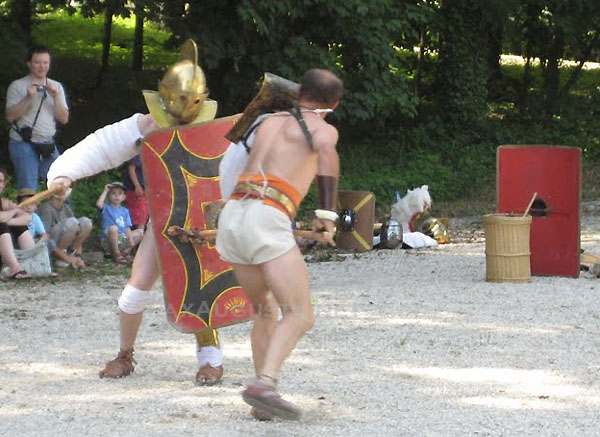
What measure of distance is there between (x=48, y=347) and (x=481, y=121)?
12708mm

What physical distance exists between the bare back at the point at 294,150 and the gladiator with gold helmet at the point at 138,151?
2.81ft

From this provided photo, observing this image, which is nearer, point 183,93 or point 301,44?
point 183,93

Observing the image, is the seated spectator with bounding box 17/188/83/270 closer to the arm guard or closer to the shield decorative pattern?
the shield decorative pattern

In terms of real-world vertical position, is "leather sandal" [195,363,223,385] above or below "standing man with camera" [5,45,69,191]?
below

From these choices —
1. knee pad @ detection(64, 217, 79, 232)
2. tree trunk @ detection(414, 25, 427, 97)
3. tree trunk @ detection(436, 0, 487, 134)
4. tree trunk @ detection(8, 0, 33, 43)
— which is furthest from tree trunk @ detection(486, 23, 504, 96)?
knee pad @ detection(64, 217, 79, 232)

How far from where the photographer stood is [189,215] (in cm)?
595

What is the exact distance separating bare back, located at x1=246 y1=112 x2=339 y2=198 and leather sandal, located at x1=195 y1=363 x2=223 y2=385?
1.26 metres

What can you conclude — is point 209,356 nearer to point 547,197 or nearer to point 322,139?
point 322,139

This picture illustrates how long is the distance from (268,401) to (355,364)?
1.65m

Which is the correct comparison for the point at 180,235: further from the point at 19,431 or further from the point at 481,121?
the point at 481,121

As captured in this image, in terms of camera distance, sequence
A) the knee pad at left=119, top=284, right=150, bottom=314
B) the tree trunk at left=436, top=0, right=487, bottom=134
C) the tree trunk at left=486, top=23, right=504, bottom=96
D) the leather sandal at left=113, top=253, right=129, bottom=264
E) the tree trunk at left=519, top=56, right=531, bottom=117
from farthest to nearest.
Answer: the tree trunk at left=486, top=23, right=504, bottom=96
the tree trunk at left=519, top=56, right=531, bottom=117
the tree trunk at left=436, top=0, right=487, bottom=134
the leather sandal at left=113, top=253, right=129, bottom=264
the knee pad at left=119, top=284, right=150, bottom=314

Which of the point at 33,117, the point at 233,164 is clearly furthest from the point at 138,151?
the point at 33,117

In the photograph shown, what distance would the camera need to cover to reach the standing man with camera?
33.9 feet

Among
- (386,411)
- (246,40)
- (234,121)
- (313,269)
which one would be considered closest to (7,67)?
(246,40)
